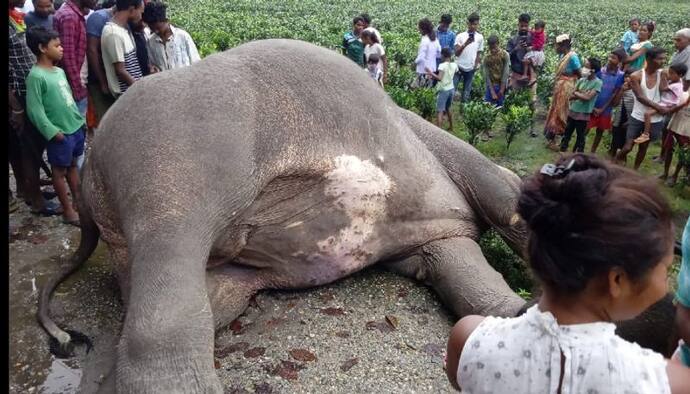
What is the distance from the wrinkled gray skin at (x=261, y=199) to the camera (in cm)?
255

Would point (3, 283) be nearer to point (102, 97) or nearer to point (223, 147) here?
point (223, 147)

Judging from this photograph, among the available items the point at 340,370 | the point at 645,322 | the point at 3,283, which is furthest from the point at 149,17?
the point at 645,322

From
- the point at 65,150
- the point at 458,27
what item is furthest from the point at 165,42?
the point at 458,27

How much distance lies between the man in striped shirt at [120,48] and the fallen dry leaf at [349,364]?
3601 millimetres

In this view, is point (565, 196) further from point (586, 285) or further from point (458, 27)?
point (458, 27)

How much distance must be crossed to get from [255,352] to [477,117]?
5.04 metres

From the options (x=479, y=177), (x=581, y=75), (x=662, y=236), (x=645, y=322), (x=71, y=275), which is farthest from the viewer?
(x=581, y=75)

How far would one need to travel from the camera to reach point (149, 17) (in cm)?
567

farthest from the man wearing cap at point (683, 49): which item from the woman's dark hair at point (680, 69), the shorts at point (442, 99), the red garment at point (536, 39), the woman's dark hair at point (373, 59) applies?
the woman's dark hair at point (373, 59)

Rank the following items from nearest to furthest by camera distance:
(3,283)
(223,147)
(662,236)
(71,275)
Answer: (662,236) → (3,283) → (223,147) → (71,275)

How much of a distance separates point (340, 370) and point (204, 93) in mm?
1595

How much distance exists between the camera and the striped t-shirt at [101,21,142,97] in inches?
207

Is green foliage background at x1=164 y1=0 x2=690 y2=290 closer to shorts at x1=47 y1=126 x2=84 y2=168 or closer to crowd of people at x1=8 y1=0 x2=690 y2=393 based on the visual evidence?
crowd of people at x1=8 y1=0 x2=690 y2=393

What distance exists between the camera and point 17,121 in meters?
4.41
